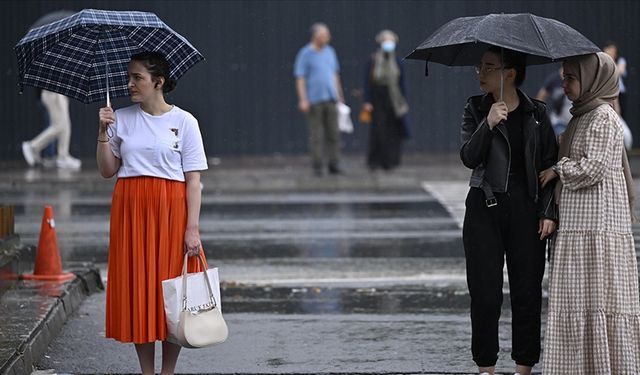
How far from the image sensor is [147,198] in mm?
5973

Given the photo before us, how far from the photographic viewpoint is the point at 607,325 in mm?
5820

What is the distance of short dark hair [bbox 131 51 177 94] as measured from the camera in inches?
238

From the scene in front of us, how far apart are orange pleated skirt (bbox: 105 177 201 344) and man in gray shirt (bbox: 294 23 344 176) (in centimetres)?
1261

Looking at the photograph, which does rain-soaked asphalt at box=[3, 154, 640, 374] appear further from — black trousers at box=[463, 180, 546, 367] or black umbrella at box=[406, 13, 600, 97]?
black umbrella at box=[406, 13, 600, 97]

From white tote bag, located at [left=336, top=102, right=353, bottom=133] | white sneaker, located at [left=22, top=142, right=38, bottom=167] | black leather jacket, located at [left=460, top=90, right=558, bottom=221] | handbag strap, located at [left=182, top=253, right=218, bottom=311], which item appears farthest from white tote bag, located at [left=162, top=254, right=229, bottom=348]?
white sneaker, located at [left=22, top=142, right=38, bottom=167]

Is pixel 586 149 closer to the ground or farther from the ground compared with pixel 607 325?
farther from the ground

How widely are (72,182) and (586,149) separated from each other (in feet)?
43.8

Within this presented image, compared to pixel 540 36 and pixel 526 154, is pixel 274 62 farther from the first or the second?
pixel 540 36

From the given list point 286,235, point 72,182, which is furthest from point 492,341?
point 72,182

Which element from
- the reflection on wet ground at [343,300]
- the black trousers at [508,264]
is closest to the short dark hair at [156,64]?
the black trousers at [508,264]

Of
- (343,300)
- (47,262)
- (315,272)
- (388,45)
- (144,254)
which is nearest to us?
(144,254)

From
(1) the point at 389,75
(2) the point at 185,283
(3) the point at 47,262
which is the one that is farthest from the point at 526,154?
(1) the point at 389,75

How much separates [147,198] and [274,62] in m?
16.8

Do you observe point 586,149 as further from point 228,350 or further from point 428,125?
point 428,125
